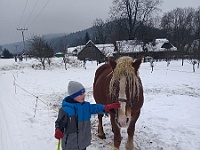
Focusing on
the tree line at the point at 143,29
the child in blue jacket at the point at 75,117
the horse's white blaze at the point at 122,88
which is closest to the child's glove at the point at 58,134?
the child in blue jacket at the point at 75,117

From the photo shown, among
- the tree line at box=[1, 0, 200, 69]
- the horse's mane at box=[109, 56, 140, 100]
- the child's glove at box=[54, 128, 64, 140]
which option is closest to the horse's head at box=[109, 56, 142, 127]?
the horse's mane at box=[109, 56, 140, 100]

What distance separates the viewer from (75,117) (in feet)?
9.11

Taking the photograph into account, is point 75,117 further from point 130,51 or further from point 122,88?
point 130,51

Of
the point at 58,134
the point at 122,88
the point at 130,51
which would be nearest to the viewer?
the point at 58,134

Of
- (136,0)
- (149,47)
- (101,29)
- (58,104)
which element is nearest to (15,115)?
(58,104)

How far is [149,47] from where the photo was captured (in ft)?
129

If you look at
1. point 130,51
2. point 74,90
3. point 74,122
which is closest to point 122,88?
point 74,90

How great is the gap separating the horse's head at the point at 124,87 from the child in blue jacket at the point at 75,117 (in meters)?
0.12

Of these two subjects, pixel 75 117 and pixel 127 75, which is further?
pixel 127 75

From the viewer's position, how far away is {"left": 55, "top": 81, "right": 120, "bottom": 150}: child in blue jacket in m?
2.71

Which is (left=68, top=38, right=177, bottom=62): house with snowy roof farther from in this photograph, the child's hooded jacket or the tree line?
the child's hooded jacket

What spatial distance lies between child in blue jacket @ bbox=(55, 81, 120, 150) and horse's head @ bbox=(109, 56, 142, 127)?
0.12 m

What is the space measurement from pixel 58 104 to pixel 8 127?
107 inches

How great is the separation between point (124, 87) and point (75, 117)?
2.71 ft
